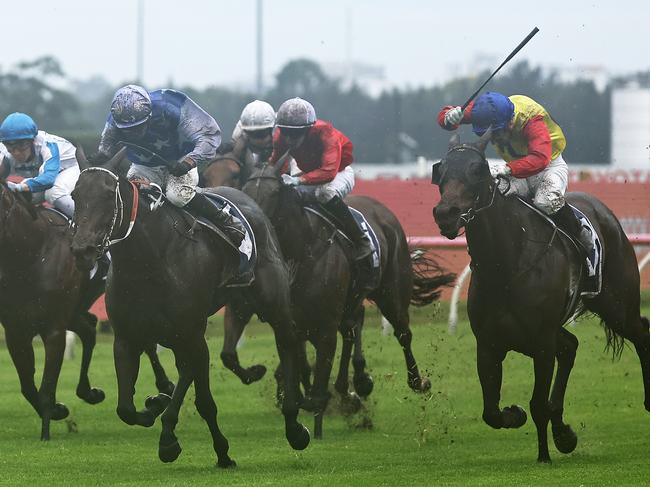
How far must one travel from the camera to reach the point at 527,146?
7.76m

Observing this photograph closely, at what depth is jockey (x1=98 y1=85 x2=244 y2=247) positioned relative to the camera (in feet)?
23.4

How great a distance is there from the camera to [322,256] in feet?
29.2

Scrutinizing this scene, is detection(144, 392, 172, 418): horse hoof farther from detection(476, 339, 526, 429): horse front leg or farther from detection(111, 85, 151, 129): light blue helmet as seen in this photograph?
detection(476, 339, 526, 429): horse front leg

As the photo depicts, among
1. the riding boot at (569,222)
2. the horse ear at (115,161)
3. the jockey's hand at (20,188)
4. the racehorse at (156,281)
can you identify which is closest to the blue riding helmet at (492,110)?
the riding boot at (569,222)

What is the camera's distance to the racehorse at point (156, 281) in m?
6.52

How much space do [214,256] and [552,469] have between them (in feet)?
6.77

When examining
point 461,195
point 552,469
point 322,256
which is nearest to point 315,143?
point 322,256

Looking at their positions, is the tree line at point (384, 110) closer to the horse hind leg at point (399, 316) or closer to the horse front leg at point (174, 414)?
the horse hind leg at point (399, 316)

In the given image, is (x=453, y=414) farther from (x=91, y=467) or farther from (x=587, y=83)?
(x=587, y=83)

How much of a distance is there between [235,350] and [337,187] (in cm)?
145

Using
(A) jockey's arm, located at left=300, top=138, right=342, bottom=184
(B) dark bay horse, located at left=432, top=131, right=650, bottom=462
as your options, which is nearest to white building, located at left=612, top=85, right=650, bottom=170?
(A) jockey's arm, located at left=300, top=138, right=342, bottom=184

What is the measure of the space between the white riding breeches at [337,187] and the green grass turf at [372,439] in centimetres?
108

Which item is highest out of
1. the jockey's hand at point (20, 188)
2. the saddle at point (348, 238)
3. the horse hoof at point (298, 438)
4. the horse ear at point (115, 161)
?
the horse ear at point (115, 161)

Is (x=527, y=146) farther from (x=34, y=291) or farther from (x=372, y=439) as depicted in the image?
(x=34, y=291)
